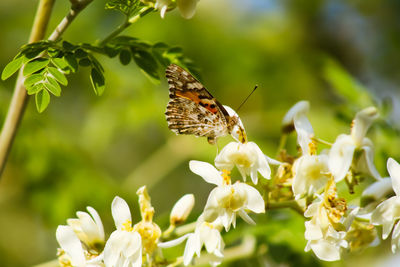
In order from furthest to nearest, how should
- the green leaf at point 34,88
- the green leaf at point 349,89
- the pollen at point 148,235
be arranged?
1. the green leaf at point 349,89
2. the pollen at point 148,235
3. the green leaf at point 34,88

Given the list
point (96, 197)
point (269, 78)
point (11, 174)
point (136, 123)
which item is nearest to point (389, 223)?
point (96, 197)

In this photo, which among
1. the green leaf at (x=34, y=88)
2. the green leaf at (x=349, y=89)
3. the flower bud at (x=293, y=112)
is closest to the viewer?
the green leaf at (x=34, y=88)

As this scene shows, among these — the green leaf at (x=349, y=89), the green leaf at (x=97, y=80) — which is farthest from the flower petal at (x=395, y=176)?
the green leaf at (x=349, y=89)

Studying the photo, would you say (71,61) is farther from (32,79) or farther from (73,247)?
(73,247)

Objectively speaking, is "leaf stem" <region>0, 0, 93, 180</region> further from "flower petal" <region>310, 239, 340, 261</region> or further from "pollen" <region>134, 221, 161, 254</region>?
"flower petal" <region>310, 239, 340, 261</region>

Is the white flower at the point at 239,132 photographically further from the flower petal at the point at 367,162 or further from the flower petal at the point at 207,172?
the flower petal at the point at 367,162

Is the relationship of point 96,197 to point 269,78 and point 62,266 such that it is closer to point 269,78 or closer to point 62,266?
point 62,266

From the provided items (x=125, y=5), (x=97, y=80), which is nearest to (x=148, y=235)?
(x=97, y=80)
